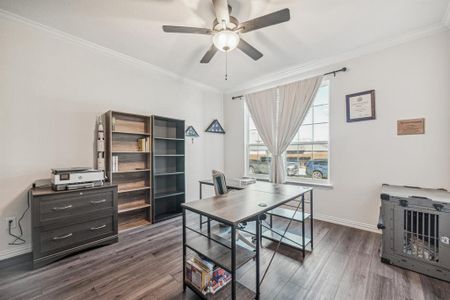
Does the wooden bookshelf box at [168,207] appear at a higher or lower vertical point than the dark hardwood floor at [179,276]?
higher

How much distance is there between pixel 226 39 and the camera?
181cm

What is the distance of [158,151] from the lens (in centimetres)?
353

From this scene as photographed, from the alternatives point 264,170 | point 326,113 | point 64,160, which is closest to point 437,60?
point 326,113

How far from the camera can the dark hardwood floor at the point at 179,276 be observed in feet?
5.26

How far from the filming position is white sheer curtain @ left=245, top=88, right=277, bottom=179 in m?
3.77

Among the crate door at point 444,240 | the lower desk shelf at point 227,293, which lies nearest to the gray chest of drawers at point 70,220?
the lower desk shelf at point 227,293

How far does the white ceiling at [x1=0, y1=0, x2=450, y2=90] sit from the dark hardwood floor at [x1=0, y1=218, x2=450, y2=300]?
9.11 ft

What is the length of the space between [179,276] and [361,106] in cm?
333

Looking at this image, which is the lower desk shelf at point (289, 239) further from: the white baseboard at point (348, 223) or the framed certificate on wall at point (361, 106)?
the framed certificate on wall at point (361, 106)

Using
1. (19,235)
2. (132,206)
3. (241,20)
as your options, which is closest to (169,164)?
(132,206)

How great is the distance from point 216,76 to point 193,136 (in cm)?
136

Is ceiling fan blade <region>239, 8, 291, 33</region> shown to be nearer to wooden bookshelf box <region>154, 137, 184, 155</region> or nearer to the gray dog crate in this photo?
the gray dog crate

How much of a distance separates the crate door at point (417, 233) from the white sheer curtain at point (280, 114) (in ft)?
5.89

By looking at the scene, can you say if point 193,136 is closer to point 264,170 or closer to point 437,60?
point 264,170
